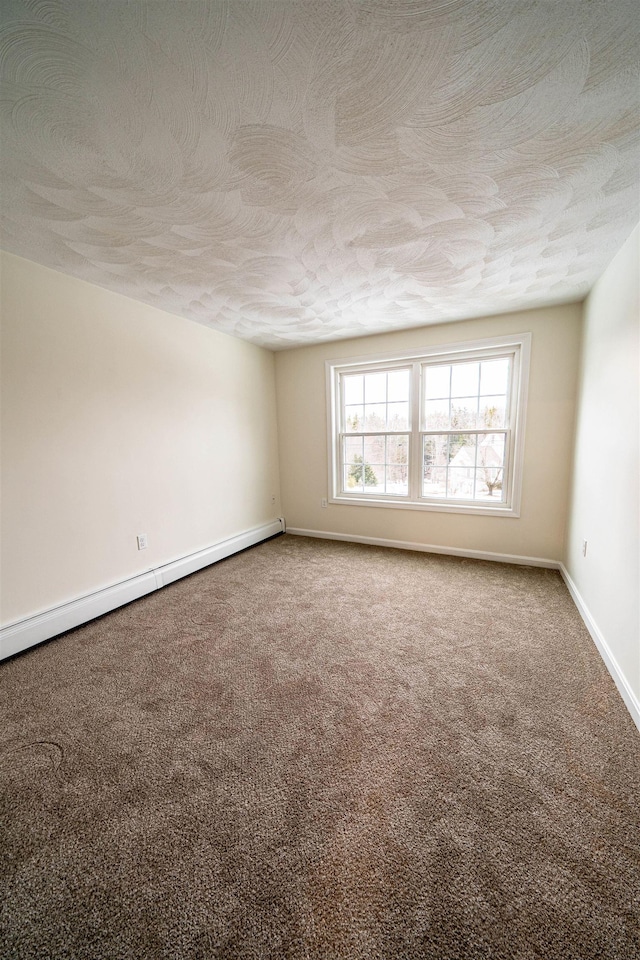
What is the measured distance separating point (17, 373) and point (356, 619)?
269 centimetres

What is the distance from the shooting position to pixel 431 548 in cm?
361

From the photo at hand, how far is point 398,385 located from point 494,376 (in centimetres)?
95

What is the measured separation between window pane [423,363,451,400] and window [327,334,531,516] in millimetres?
10

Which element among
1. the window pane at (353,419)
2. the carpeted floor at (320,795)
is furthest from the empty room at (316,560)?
the window pane at (353,419)

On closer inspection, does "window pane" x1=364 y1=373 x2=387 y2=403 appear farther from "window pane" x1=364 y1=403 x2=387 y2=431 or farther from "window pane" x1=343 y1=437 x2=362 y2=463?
"window pane" x1=343 y1=437 x2=362 y2=463

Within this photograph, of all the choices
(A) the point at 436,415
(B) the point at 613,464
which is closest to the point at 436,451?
(A) the point at 436,415

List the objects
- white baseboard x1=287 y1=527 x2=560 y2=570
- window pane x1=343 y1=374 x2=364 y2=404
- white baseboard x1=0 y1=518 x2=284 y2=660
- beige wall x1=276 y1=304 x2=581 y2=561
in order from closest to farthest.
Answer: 1. white baseboard x1=0 y1=518 x2=284 y2=660
2. beige wall x1=276 y1=304 x2=581 y2=561
3. white baseboard x1=287 y1=527 x2=560 y2=570
4. window pane x1=343 y1=374 x2=364 y2=404

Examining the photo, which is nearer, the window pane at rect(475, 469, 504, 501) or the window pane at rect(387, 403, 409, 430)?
the window pane at rect(475, 469, 504, 501)

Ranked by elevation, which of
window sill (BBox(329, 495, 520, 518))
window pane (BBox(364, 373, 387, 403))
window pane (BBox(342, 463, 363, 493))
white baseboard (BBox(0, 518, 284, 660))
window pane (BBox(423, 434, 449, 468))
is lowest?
white baseboard (BBox(0, 518, 284, 660))

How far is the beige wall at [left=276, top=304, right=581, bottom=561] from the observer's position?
293 cm

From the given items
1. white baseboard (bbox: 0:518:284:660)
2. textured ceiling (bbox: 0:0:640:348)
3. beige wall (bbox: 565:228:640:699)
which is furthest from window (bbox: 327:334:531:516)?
white baseboard (bbox: 0:518:284:660)

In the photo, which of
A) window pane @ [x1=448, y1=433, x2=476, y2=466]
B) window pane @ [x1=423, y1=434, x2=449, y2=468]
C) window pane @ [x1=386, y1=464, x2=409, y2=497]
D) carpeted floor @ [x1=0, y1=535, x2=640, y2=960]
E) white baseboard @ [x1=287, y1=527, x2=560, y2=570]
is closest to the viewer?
carpeted floor @ [x1=0, y1=535, x2=640, y2=960]

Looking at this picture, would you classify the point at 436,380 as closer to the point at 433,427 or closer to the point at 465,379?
the point at 465,379

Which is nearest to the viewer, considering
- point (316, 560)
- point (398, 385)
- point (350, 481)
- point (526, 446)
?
point (526, 446)
